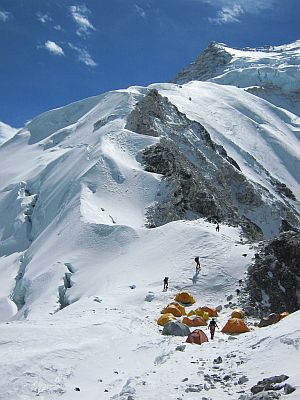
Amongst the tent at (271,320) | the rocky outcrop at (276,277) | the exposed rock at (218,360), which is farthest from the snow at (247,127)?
the exposed rock at (218,360)

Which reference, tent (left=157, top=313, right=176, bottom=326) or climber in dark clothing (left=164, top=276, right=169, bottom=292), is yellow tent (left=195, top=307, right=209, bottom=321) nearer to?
tent (left=157, top=313, right=176, bottom=326)

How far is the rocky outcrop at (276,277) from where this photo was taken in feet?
99.5

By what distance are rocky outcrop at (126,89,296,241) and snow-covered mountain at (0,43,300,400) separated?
236mm

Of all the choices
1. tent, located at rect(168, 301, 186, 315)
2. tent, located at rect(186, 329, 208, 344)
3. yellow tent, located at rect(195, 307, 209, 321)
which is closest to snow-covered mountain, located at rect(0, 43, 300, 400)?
tent, located at rect(186, 329, 208, 344)

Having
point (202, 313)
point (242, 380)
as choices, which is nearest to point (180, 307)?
point (202, 313)

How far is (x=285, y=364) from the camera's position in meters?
13.8

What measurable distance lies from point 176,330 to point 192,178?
3639 cm

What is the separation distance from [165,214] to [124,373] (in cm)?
3156

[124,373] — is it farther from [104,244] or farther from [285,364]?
[104,244]

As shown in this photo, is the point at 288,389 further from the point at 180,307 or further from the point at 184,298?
the point at 184,298

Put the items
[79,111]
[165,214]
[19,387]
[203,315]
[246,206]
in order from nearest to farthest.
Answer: [19,387]
[203,315]
[165,214]
[246,206]
[79,111]

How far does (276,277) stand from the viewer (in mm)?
32188

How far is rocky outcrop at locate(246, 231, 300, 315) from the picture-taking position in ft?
99.5

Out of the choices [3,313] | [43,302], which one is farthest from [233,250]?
[3,313]
